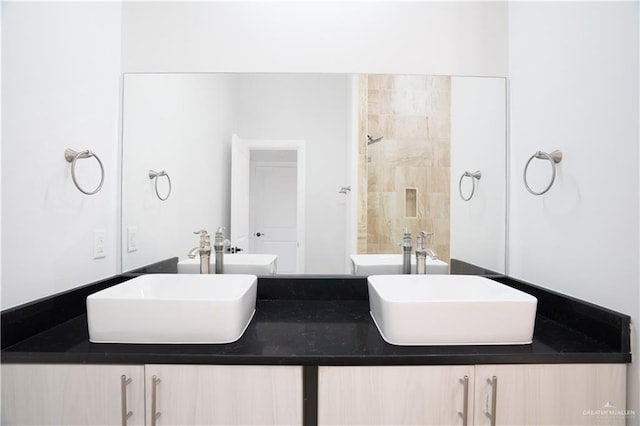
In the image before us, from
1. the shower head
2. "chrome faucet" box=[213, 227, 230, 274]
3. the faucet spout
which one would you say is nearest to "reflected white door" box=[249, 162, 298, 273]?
"chrome faucet" box=[213, 227, 230, 274]

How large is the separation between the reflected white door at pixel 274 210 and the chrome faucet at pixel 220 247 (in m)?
0.13

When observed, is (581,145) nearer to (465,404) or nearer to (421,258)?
(421,258)

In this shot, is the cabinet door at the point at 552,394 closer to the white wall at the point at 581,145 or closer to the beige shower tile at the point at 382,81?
the white wall at the point at 581,145

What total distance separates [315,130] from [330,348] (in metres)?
0.96

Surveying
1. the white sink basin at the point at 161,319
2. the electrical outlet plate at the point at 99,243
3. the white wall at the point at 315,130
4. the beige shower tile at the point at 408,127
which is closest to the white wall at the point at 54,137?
the electrical outlet plate at the point at 99,243

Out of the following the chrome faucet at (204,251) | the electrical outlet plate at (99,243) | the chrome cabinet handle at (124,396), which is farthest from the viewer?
the chrome faucet at (204,251)

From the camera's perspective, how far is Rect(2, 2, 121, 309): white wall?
35.9 inches

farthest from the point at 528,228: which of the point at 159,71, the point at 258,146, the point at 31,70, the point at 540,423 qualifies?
the point at 31,70

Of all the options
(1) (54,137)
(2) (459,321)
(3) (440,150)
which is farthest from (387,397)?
(1) (54,137)

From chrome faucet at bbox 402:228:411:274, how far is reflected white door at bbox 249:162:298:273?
516 millimetres

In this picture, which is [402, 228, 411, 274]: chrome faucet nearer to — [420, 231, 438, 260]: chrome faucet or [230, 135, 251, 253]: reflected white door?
[420, 231, 438, 260]: chrome faucet

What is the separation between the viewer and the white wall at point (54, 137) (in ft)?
2.99

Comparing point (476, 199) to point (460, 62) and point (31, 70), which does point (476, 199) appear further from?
point (31, 70)

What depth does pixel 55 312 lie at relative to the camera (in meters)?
1.02
